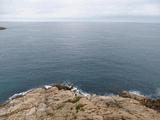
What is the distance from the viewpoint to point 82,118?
17859 mm

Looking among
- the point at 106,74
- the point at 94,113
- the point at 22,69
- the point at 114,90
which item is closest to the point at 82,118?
the point at 94,113

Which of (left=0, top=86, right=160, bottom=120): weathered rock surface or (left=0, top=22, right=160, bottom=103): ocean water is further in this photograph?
(left=0, top=22, right=160, bottom=103): ocean water

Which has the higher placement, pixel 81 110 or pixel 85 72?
pixel 81 110

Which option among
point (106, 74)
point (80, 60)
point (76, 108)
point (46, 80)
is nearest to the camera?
point (76, 108)

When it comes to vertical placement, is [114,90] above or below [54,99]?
below

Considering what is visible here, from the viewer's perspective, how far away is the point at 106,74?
47781mm

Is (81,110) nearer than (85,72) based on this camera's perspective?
Yes

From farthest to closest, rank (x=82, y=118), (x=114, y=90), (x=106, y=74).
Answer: (x=106, y=74), (x=114, y=90), (x=82, y=118)

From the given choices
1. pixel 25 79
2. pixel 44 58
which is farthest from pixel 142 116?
pixel 44 58

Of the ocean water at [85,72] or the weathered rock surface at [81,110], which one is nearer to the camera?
the weathered rock surface at [81,110]

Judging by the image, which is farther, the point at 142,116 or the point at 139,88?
the point at 139,88

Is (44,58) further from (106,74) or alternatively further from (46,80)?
(106,74)

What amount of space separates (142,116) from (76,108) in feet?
36.7

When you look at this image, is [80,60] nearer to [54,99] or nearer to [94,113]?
[54,99]
